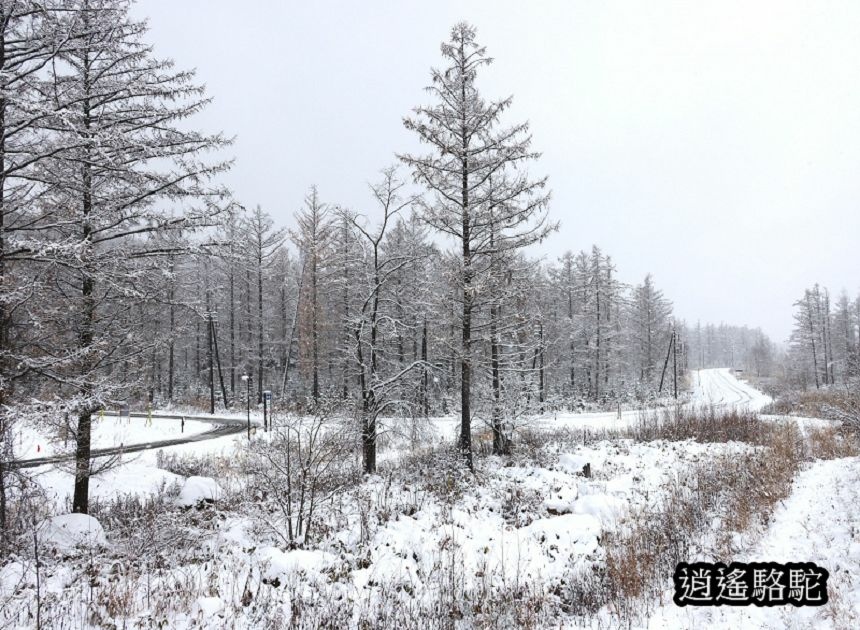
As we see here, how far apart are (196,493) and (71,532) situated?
293 centimetres

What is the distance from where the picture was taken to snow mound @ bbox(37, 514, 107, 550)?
6.97 m

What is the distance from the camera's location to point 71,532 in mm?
7316

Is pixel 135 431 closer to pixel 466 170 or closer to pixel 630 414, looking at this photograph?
pixel 466 170

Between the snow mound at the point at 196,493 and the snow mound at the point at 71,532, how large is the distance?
2.14 meters

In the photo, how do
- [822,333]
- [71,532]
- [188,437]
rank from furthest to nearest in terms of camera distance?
[822,333] → [188,437] → [71,532]

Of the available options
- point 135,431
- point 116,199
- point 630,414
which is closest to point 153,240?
point 116,199

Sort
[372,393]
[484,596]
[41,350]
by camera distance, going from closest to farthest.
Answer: [484,596], [41,350], [372,393]

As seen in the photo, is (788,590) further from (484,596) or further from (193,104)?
(193,104)

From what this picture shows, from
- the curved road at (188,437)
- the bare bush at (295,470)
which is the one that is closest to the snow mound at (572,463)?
the bare bush at (295,470)

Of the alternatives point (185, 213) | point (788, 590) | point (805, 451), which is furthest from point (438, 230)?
point (805, 451)

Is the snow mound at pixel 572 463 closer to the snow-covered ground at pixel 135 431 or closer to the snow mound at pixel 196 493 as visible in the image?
the snow mound at pixel 196 493

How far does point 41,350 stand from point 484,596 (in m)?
8.17

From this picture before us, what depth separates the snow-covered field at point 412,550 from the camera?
4949mm

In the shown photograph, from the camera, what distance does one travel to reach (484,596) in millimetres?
5465
